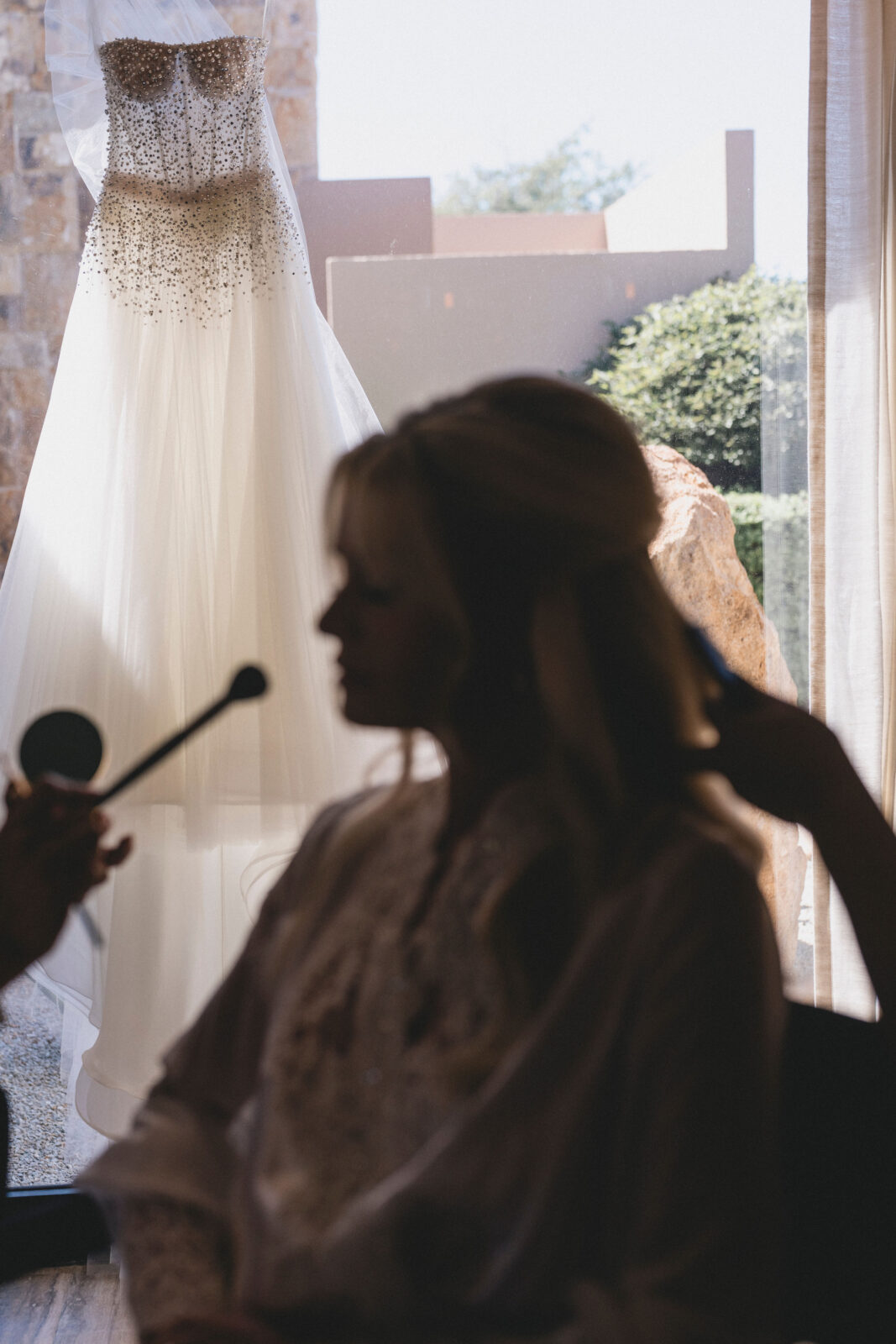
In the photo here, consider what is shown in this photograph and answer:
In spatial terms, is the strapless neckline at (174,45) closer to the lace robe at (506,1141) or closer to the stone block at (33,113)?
the stone block at (33,113)

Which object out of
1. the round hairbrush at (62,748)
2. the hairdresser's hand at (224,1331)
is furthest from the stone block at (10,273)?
the hairdresser's hand at (224,1331)

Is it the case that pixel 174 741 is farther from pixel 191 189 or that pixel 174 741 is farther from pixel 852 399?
pixel 852 399

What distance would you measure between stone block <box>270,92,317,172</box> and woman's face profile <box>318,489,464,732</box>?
1521 millimetres

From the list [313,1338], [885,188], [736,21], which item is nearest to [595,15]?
[736,21]

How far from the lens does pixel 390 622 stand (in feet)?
2.60

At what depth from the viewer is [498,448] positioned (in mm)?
737

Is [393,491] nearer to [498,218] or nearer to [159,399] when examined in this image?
[159,399]

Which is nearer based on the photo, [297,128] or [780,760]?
[780,760]

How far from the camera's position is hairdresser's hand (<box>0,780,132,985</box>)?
0.87 m

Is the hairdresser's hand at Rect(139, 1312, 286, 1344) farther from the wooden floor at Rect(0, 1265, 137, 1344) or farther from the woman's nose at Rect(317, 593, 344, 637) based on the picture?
the wooden floor at Rect(0, 1265, 137, 1344)

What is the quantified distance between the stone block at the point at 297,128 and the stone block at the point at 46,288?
43 cm

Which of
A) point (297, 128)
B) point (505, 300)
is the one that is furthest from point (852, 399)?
point (297, 128)

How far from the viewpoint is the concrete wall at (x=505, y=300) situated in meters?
2.13

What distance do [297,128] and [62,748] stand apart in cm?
151
